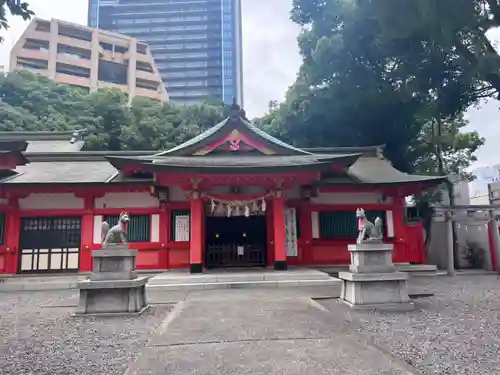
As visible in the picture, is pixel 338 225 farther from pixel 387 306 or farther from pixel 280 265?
pixel 387 306

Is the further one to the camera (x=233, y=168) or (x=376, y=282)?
(x=233, y=168)

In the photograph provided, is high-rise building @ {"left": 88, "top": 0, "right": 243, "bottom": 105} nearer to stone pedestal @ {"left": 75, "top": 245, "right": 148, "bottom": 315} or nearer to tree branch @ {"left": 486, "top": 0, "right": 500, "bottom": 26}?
tree branch @ {"left": 486, "top": 0, "right": 500, "bottom": 26}

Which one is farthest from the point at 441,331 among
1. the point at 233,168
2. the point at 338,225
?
the point at 338,225

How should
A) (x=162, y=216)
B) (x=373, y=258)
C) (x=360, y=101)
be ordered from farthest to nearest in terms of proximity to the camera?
1. (x=360, y=101)
2. (x=162, y=216)
3. (x=373, y=258)

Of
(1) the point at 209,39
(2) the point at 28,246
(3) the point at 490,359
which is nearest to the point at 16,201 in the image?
(2) the point at 28,246

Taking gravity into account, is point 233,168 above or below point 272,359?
above

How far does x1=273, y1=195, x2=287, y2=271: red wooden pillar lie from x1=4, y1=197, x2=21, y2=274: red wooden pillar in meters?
9.32

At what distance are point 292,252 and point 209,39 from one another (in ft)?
288

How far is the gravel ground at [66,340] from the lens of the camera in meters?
4.82

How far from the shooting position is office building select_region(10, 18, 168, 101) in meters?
56.0

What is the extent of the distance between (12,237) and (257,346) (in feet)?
40.0

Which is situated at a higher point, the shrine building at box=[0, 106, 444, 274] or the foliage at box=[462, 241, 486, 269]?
the shrine building at box=[0, 106, 444, 274]

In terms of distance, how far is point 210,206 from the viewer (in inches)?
557

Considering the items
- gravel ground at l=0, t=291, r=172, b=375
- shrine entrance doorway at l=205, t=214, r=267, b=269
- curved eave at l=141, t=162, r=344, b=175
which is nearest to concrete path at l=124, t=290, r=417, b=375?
gravel ground at l=0, t=291, r=172, b=375
